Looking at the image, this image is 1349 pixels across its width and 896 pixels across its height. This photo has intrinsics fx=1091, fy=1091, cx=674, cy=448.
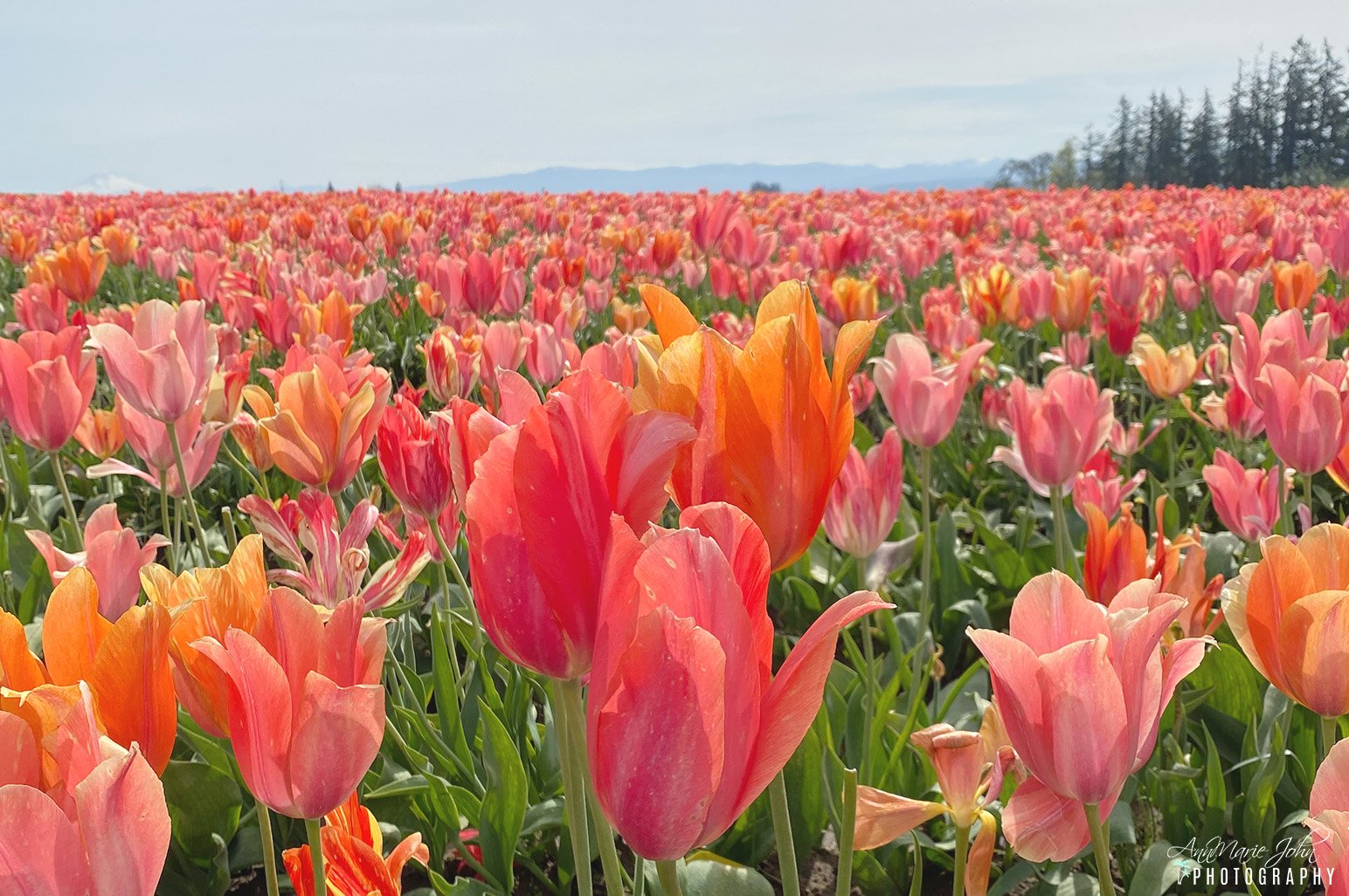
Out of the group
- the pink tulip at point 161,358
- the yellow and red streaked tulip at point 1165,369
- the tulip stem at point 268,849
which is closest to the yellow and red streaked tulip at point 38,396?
the pink tulip at point 161,358

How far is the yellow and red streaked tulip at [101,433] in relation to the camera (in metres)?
2.86

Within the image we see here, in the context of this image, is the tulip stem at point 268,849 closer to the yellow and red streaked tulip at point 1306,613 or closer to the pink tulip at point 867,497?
the yellow and red streaked tulip at point 1306,613

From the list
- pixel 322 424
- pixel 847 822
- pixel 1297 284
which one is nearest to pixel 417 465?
pixel 322 424

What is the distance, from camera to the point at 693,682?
Result: 61 cm

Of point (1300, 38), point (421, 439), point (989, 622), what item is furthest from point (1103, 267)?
point (1300, 38)

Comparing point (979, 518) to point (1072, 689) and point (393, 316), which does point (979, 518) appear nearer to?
point (1072, 689)

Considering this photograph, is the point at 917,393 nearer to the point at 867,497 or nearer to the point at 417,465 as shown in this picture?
the point at 867,497

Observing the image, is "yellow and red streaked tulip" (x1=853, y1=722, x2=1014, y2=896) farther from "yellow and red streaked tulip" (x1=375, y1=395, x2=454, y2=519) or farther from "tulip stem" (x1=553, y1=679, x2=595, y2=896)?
"yellow and red streaked tulip" (x1=375, y1=395, x2=454, y2=519)

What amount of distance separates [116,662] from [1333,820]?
753 mm

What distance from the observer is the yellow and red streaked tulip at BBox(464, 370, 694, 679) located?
2.36 ft

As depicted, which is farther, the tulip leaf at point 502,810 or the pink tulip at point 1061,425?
the pink tulip at point 1061,425

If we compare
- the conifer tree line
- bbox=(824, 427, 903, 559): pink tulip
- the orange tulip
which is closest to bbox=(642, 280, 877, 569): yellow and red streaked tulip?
bbox=(824, 427, 903, 559): pink tulip

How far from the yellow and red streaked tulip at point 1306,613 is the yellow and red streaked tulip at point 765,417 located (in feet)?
1.38

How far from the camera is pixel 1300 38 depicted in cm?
6444
